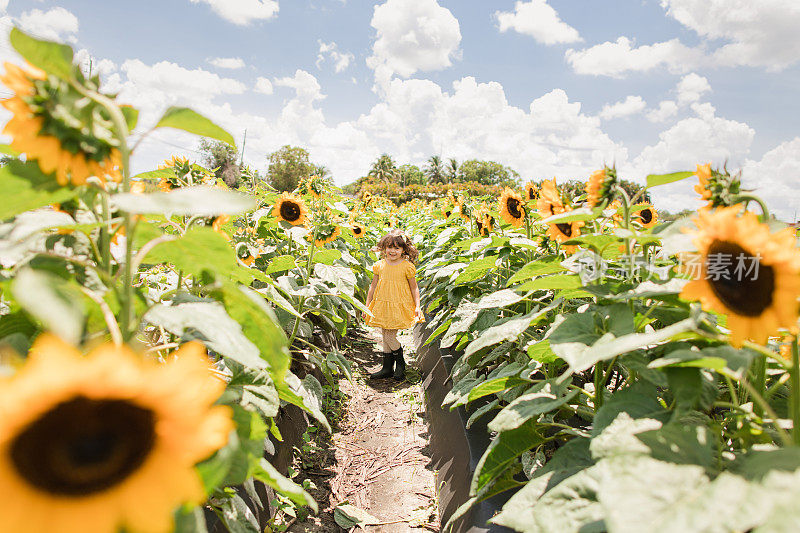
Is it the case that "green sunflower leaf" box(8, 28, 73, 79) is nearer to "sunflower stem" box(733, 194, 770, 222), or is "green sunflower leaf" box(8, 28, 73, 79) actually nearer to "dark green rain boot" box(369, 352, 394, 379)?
"sunflower stem" box(733, 194, 770, 222)

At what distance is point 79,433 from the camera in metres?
0.56

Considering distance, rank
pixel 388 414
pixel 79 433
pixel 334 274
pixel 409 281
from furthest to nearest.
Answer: pixel 409 281
pixel 388 414
pixel 334 274
pixel 79 433

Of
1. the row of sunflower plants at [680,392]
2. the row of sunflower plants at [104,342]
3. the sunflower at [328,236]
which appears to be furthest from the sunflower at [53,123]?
the sunflower at [328,236]

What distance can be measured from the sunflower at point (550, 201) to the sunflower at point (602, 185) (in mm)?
499

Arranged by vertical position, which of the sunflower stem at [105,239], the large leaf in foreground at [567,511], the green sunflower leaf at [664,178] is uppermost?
the green sunflower leaf at [664,178]

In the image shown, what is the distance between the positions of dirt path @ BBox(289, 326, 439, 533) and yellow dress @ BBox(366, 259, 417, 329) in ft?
2.81

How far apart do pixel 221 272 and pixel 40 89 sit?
442 millimetres

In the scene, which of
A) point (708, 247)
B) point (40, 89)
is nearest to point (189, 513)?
point (40, 89)

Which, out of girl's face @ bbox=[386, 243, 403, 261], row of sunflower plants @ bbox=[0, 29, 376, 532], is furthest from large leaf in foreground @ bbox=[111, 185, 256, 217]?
girl's face @ bbox=[386, 243, 403, 261]

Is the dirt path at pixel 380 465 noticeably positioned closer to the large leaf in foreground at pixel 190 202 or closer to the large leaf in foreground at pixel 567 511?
the large leaf in foreground at pixel 567 511

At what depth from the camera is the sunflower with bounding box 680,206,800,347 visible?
3.08 ft

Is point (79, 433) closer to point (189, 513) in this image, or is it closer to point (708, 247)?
point (189, 513)

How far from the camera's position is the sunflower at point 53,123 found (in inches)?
31.8

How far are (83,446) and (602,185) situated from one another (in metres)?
1.83
